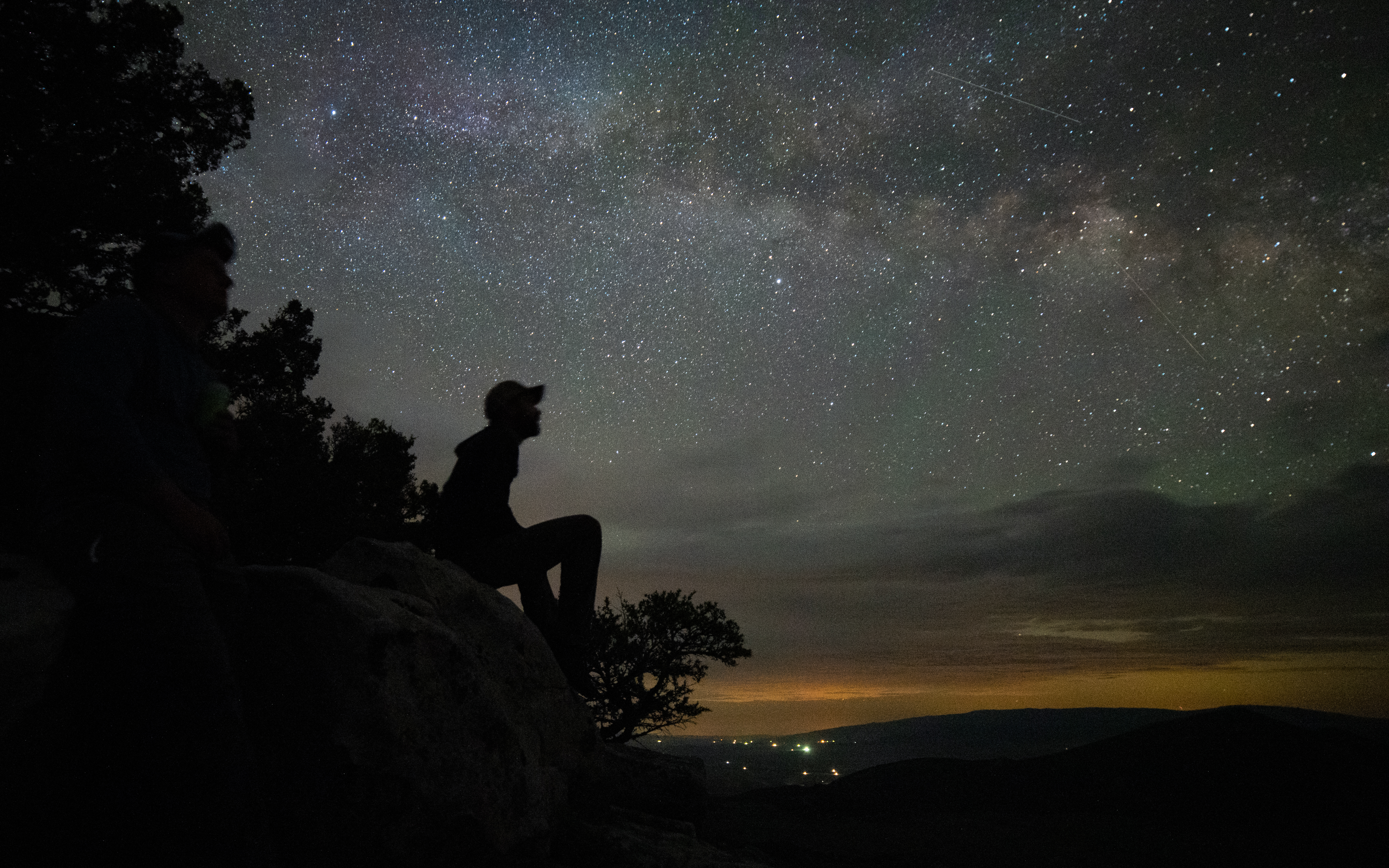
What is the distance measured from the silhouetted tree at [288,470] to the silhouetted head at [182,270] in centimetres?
1098

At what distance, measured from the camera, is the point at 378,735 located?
4.24 metres

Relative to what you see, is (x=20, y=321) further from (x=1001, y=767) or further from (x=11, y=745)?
(x=1001, y=767)

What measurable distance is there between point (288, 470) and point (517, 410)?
16.3 m

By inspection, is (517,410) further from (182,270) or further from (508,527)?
(182,270)

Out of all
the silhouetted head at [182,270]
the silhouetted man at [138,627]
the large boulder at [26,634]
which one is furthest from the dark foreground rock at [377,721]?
the silhouetted head at [182,270]

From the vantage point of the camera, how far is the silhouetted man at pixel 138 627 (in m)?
2.59

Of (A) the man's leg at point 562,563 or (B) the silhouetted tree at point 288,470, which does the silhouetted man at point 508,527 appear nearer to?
(A) the man's leg at point 562,563

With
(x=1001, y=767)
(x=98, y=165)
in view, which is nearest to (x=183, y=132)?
(x=98, y=165)

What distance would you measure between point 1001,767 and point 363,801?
346 feet

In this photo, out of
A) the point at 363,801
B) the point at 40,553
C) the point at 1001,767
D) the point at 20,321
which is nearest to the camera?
the point at 40,553

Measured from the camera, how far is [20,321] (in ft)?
38.9

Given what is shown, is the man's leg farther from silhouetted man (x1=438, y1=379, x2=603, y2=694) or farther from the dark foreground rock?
the dark foreground rock

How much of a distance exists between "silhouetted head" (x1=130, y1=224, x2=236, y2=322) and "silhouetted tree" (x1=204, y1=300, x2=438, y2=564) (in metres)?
11.0

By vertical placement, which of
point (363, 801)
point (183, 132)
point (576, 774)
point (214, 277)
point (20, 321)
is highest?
point (183, 132)
